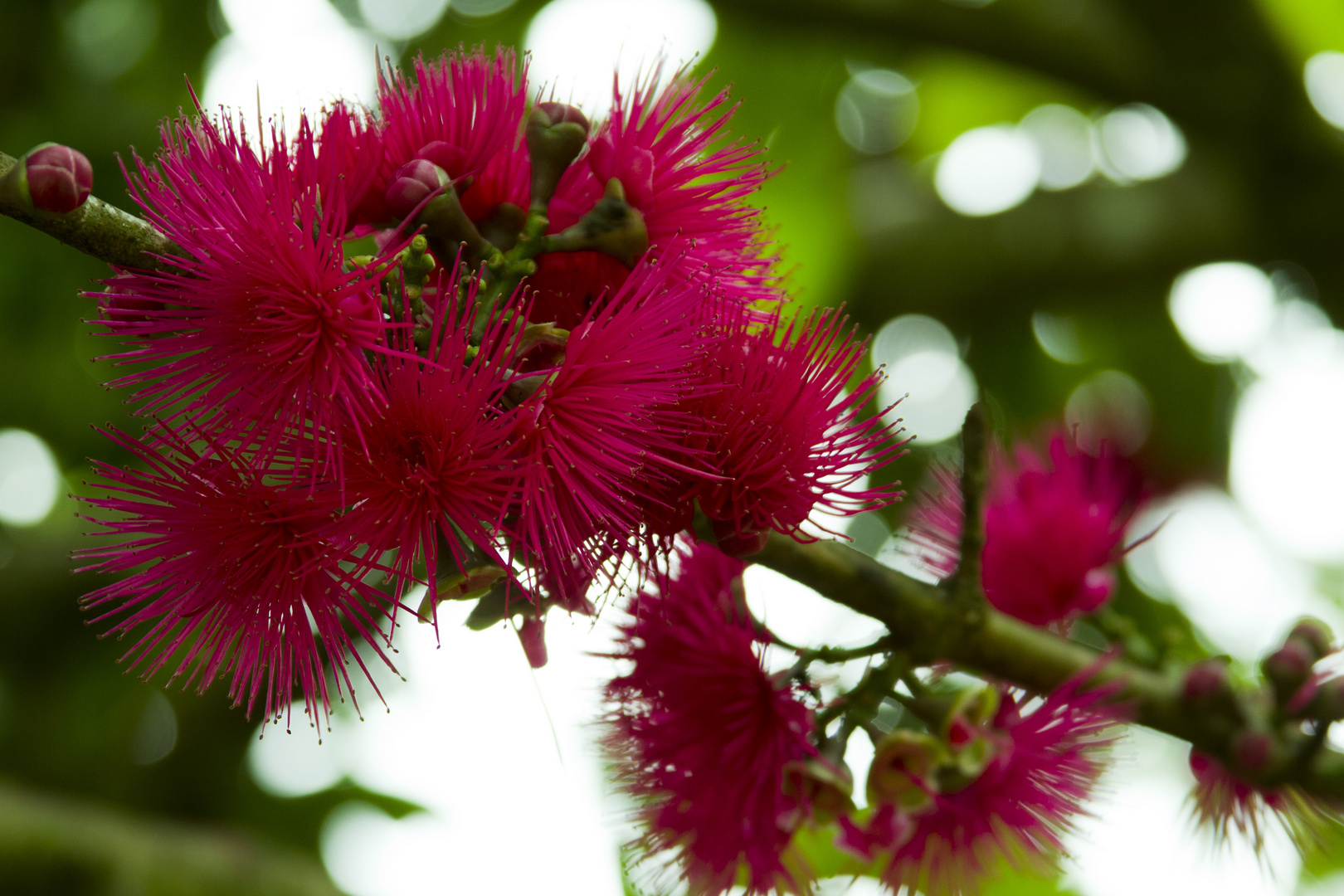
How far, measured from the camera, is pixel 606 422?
32.4 inches

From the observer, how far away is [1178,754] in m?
3.38

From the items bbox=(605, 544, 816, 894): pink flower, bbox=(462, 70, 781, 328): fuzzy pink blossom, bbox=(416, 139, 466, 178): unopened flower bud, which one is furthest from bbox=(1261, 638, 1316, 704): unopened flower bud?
bbox=(416, 139, 466, 178): unopened flower bud

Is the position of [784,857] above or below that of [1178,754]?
below

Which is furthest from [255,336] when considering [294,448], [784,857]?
[784,857]

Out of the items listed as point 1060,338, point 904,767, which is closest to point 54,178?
point 904,767

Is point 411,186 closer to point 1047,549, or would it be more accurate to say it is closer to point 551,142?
point 551,142

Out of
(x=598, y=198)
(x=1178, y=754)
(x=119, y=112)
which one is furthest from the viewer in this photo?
(x=1178, y=754)

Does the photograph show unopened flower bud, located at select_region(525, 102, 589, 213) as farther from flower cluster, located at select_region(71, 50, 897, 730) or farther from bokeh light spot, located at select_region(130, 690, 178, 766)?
bokeh light spot, located at select_region(130, 690, 178, 766)

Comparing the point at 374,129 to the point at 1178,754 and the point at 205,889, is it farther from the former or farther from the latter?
the point at 1178,754

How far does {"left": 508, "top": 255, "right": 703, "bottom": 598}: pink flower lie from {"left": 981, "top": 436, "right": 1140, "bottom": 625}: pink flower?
0.75 m

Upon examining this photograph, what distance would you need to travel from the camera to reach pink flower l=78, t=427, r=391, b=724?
84 cm

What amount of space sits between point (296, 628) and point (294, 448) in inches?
6.8

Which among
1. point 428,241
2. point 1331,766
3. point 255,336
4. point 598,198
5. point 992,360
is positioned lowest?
point 1331,766

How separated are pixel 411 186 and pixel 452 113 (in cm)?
16
